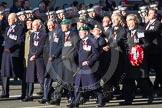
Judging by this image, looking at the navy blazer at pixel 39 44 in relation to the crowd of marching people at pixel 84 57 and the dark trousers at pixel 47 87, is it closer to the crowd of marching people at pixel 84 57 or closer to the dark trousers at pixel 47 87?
the crowd of marching people at pixel 84 57

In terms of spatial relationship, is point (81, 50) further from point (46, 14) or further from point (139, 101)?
point (46, 14)

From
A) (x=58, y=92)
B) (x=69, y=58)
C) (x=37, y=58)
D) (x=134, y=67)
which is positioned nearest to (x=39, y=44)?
(x=37, y=58)

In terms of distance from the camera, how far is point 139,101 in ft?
47.2

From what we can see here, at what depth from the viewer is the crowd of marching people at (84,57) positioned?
13273 mm

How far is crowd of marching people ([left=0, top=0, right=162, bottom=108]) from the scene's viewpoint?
13273mm

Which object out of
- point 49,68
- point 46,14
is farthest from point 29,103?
point 46,14

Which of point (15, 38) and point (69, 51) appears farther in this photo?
point (15, 38)

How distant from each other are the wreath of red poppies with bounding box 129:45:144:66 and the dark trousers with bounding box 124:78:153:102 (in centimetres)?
42

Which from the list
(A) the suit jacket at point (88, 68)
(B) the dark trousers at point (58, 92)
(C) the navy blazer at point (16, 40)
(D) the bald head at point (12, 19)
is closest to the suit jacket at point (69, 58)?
(B) the dark trousers at point (58, 92)

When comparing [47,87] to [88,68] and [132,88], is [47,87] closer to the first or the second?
[88,68]

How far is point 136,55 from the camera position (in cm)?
1352

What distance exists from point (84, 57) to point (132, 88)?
1373 mm

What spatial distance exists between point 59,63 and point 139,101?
2.03m

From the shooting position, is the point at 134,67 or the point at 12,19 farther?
the point at 12,19
